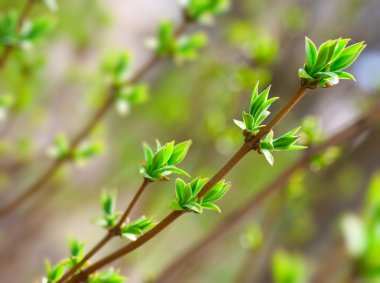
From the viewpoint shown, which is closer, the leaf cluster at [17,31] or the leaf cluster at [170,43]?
the leaf cluster at [17,31]

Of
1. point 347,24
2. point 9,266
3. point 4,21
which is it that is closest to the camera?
point 4,21

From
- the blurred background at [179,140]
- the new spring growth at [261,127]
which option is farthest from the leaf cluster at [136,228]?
the blurred background at [179,140]

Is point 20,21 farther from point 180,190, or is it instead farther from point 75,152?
point 180,190

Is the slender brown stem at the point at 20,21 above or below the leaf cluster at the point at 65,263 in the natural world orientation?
above

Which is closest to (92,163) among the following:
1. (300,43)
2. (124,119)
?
(124,119)

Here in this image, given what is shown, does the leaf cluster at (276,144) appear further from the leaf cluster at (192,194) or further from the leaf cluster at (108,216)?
the leaf cluster at (108,216)

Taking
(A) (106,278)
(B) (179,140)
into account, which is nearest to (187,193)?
(A) (106,278)

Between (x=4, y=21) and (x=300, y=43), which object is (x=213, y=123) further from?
(x=300, y=43)
